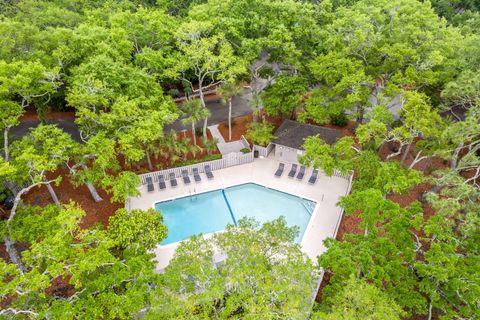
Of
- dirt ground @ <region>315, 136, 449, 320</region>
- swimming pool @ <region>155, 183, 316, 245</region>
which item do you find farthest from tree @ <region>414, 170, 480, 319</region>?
swimming pool @ <region>155, 183, 316, 245</region>

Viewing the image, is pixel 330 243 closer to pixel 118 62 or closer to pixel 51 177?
pixel 118 62

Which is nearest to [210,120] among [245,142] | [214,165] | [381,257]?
[245,142]

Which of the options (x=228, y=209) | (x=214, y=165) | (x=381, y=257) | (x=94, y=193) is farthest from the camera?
(x=214, y=165)

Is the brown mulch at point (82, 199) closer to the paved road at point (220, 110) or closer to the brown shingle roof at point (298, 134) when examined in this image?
the paved road at point (220, 110)

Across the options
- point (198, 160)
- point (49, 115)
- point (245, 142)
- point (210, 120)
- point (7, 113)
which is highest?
point (7, 113)

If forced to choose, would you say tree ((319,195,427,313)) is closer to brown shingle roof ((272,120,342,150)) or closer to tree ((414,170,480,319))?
tree ((414,170,480,319))

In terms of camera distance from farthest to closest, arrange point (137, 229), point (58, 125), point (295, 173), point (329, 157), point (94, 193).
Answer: point (58, 125) → point (295, 173) → point (94, 193) → point (329, 157) → point (137, 229)

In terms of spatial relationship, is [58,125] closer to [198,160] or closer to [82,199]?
[82,199]
